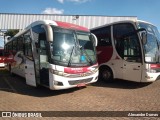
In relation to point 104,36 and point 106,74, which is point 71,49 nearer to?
point 106,74

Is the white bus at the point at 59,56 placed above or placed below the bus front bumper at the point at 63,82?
above

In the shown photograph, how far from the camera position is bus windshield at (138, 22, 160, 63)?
9445 millimetres

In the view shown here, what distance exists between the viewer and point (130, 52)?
996 centimetres

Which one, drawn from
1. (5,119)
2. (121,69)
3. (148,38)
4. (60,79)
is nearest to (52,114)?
(5,119)

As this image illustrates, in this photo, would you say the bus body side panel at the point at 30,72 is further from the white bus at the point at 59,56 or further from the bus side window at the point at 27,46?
the bus side window at the point at 27,46

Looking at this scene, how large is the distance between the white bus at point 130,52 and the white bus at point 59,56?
175 cm

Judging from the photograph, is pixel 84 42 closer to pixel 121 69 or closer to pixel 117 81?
pixel 121 69

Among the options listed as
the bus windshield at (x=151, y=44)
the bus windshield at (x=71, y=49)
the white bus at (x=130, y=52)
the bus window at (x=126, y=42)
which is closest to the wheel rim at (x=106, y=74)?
the white bus at (x=130, y=52)

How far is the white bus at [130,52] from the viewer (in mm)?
9391

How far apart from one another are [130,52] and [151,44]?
101 centimetres

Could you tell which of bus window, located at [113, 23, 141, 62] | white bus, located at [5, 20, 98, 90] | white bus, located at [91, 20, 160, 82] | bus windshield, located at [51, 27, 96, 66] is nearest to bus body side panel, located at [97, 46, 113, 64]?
white bus, located at [91, 20, 160, 82]

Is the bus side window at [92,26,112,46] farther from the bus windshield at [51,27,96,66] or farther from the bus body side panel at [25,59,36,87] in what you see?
the bus body side panel at [25,59,36,87]

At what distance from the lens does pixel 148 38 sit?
9805mm

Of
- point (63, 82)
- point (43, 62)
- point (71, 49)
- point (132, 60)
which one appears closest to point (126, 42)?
point (132, 60)
